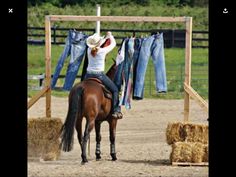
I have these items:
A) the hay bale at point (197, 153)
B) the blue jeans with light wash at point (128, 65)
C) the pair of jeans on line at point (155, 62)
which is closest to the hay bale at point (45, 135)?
the blue jeans with light wash at point (128, 65)

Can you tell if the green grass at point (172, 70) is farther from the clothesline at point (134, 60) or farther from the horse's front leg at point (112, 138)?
the horse's front leg at point (112, 138)

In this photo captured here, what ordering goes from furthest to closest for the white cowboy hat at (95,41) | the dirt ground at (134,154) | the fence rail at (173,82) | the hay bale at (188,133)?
the fence rail at (173,82) → the white cowboy hat at (95,41) → the hay bale at (188,133) → the dirt ground at (134,154)

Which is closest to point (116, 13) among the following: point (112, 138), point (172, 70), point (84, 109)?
point (172, 70)

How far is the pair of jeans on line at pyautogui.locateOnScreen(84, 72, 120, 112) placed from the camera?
14.3m

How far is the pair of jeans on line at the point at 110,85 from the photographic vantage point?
14.3 metres

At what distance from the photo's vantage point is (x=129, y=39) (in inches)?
590

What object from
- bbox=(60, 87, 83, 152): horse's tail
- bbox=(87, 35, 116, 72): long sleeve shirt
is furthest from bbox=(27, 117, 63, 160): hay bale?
bbox=(87, 35, 116, 72): long sleeve shirt

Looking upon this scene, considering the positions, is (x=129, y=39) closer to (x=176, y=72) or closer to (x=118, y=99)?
(x=118, y=99)

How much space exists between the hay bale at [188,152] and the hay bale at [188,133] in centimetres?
24

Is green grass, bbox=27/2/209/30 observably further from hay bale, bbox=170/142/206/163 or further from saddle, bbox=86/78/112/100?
hay bale, bbox=170/142/206/163

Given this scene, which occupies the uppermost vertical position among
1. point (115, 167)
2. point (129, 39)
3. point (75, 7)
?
point (75, 7)

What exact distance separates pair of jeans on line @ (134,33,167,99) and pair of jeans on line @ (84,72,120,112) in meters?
0.51

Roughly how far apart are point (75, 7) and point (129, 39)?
22.9 m
